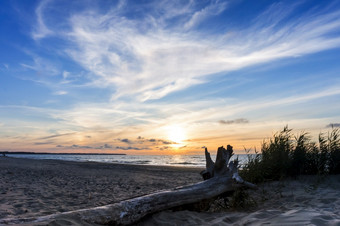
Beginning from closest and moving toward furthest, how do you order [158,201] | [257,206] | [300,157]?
1. [158,201]
2. [257,206]
3. [300,157]

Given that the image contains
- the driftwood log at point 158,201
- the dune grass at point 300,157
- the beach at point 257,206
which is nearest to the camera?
the driftwood log at point 158,201

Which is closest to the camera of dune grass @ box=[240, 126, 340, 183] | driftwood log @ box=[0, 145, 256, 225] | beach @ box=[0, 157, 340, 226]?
driftwood log @ box=[0, 145, 256, 225]

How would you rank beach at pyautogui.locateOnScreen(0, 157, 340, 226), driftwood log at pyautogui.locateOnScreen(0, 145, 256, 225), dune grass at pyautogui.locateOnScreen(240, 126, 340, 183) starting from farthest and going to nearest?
1. dune grass at pyautogui.locateOnScreen(240, 126, 340, 183)
2. beach at pyautogui.locateOnScreen(0, 157, 340, 226)
3. driftwood log at pyautogui.locateOnScreen(0, 145, 256, 225)

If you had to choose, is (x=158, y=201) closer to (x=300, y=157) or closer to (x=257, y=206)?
(x=257, y=206)

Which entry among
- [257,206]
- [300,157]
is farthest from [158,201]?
[300,157]

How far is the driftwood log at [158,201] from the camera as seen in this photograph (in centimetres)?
360

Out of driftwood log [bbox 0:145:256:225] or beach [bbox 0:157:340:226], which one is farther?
beach [bbox 0:157:340:226]

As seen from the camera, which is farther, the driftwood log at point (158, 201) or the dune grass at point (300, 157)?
the dune grass at point (300, 157)

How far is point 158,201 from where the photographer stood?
466 cm

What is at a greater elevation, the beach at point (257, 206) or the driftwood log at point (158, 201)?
the driftwood log at point (158, 201)

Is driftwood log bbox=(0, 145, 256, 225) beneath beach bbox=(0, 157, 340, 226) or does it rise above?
above

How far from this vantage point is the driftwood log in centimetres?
360

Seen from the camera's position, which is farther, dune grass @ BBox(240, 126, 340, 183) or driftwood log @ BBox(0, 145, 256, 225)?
dune grass @ BBox(240, 126, 340, 183)

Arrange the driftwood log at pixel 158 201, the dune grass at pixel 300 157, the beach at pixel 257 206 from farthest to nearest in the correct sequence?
the dune grass at pixel 300 157, the beach at pixel 257 206, the driftwood log at pixel 158 201
